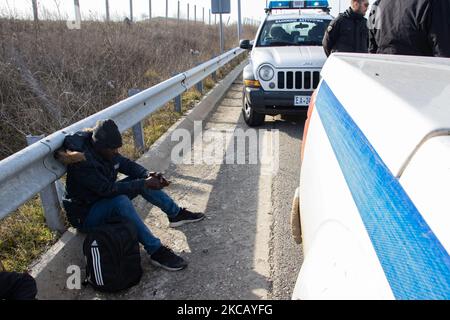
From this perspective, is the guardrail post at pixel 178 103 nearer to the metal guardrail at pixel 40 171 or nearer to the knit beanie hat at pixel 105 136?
the metal guardrail at pixel 40 171

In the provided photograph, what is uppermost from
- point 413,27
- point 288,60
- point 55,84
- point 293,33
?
point 293,33

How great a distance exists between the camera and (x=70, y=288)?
2848 millimetres

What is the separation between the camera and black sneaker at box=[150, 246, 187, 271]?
312 centimetres

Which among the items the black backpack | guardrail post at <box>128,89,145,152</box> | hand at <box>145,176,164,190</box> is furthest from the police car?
the black backpack

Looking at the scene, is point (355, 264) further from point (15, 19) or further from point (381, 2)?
point (15, 19)

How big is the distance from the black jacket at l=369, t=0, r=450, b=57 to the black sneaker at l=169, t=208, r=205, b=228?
228 centimetres

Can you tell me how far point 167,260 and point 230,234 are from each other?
0.70 m

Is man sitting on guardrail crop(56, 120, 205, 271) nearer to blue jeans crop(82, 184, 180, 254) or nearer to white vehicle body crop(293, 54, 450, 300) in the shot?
blue jeans crop(82, 184, 180, 254)

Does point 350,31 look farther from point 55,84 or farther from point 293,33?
point 55,84

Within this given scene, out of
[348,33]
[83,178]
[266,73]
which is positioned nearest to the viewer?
[83,178]

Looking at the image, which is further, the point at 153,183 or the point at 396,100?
the point at 153,183

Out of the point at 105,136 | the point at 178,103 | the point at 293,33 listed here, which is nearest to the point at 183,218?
the point at 105,136

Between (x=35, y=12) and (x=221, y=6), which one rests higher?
(x=221, y=6)

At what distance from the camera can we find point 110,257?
111 inches
